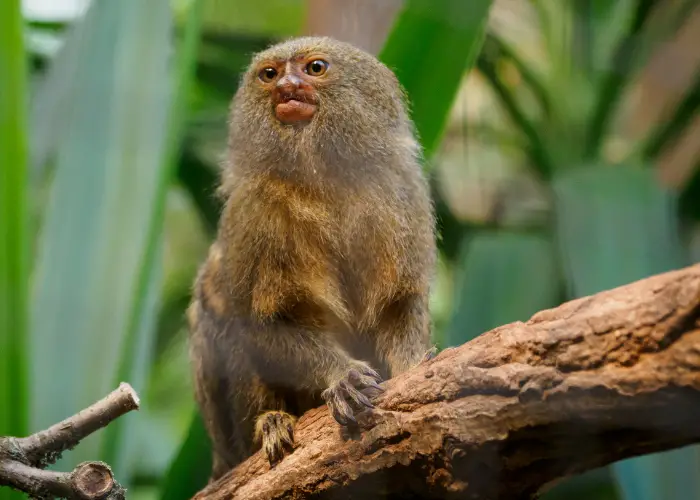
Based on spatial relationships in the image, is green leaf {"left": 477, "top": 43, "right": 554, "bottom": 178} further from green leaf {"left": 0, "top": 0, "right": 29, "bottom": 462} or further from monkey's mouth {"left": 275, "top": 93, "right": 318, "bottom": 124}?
green leaf {"left": 0, "top": 0, "right": 29, "bottom": 462}

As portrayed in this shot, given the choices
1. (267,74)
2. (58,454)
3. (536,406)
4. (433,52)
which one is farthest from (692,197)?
(58,454)

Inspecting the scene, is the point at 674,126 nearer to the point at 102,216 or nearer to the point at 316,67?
the point at 316,67

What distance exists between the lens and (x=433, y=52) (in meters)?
2.31

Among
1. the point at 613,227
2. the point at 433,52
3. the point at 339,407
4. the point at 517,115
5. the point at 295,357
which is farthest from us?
the point at 517,115

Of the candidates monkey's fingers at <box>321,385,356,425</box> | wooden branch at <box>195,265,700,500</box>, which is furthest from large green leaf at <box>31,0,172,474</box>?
wooden branch at <box>195,265,700,500</box>

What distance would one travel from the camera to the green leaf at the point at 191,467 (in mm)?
2477

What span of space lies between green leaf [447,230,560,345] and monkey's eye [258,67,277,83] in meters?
0.92

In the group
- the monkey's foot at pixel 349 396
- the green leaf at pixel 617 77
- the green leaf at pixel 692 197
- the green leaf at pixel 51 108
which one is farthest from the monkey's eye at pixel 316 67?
Result: the green leaf at pixel 692 197

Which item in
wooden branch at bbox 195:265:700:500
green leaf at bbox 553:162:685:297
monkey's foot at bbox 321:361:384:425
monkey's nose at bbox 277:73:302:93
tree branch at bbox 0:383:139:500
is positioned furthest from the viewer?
green leaf at bbox 553:162:685:297

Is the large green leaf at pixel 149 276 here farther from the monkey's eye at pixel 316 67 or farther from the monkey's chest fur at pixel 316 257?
the monkey's eye at pixel 316 67

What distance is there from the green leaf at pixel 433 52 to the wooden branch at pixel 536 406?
0.98m

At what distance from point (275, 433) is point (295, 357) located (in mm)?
223

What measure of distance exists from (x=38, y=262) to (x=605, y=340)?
2045 millimetres

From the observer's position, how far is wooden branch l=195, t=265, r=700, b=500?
1.16m
